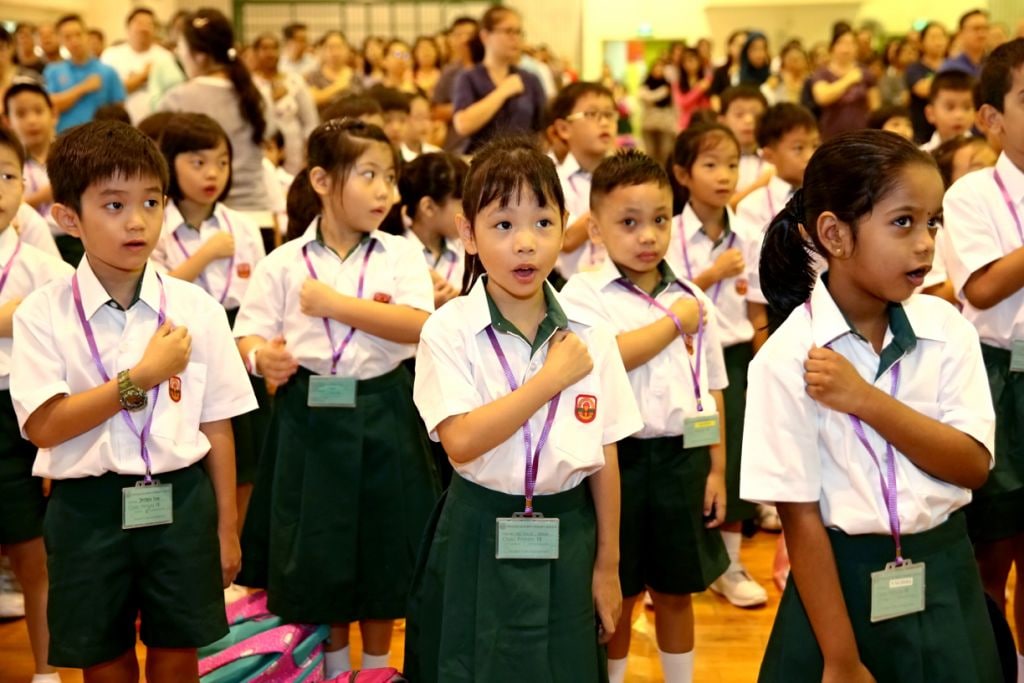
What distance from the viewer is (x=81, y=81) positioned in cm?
645

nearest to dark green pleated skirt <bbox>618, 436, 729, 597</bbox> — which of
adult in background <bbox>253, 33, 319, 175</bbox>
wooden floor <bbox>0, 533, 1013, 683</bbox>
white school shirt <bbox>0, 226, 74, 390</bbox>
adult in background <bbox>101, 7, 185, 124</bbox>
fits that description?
wooden floor <bbox>0, 533, 1013, 683</bbox>

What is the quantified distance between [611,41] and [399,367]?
1334cm

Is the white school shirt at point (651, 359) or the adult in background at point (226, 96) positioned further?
the adult in background at point (226, 96)

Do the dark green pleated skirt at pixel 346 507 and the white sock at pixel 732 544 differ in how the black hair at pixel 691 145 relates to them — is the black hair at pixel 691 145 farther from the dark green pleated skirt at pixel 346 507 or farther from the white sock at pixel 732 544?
the dark green pleated skirt at pixel 346 507

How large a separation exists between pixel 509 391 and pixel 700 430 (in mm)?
752

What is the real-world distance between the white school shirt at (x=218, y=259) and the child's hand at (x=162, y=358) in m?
1.34

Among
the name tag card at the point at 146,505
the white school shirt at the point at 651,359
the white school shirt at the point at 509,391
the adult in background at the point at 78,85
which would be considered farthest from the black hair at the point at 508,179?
the adult in background at the point at 78,85

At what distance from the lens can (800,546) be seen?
1.81 metres

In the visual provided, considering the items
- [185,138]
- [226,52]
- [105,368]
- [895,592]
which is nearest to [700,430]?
[895,592]

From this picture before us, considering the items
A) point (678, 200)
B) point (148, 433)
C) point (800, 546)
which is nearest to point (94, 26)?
point (678, 200)

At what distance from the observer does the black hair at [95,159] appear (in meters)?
2.27

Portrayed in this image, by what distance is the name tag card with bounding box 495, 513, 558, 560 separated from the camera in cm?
198

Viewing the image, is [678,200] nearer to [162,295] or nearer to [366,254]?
[366,254]

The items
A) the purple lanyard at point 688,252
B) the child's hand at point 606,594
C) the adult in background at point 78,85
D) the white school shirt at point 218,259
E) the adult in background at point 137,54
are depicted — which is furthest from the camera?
the adult in background at point 137,54
